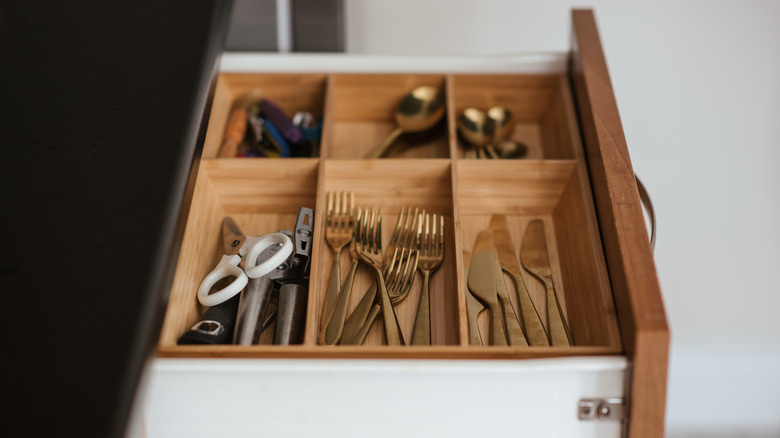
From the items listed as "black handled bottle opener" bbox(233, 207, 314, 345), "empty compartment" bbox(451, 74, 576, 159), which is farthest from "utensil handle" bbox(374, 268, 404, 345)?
"empty compartment" bbox(451, 74, 576, 159)

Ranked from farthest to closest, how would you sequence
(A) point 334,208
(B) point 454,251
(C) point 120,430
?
(A) point 334,208 < (B) point 454,251 < (C) point 120,430

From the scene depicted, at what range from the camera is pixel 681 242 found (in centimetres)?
156

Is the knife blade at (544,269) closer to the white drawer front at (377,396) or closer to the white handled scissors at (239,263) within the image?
the white drawer front at (377,396)

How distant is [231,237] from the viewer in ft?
2.85

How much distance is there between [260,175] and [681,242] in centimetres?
114

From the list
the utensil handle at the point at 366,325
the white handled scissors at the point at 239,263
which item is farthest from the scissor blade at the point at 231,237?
the utensil handle at the point at 366,325

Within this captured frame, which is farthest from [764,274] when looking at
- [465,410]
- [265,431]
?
[265,431]

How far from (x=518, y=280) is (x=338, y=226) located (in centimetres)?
27

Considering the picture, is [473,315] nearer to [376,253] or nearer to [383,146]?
[376,253]

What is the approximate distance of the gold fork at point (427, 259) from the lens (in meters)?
0.80

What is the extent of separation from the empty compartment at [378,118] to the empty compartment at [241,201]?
0.53ft

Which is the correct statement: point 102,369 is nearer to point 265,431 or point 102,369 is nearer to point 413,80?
point 265,431

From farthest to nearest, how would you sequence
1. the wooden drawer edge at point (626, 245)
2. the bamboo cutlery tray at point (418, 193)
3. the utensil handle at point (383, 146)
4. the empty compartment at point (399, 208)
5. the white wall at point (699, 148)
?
1. the white wall at point (699, 148)
2. the utensil handle at point (383, 146)
3. the empty compartment at point (399, 208)
4. the bamboo cutlery tray at point (418, 193)
5. the wooden drawer edge at point (626, 245)

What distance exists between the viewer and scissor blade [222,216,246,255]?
840 mm
